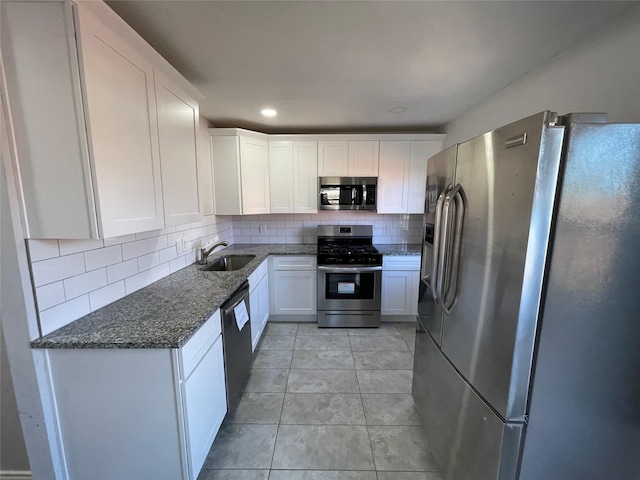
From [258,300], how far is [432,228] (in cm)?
184

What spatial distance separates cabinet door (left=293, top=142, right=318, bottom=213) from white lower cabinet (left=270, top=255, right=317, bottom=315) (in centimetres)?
68

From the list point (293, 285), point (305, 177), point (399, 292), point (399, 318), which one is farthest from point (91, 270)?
point (399, 318)

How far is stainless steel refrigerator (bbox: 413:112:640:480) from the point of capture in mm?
879

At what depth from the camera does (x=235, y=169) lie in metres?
2.92

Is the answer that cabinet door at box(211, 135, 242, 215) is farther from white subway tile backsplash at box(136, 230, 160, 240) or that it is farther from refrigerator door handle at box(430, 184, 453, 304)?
refrigerator door handle at box(430, 184, 453, 304)

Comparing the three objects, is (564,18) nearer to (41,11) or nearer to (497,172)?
(497,172)

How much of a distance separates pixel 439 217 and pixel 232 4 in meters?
1.42

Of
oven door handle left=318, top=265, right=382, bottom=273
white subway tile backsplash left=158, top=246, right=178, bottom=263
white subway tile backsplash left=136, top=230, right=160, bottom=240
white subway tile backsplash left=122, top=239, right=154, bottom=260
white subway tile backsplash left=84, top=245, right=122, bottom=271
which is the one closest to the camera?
white subway tile backsplash left=84, top=245, right=122, bottom=271

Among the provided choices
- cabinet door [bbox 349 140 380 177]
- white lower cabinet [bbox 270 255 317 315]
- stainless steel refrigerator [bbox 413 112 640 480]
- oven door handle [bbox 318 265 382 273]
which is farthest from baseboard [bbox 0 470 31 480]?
cabinet door [bbox 349 140 380 177]

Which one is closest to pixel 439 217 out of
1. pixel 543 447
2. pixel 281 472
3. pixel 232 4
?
pixel 543 447

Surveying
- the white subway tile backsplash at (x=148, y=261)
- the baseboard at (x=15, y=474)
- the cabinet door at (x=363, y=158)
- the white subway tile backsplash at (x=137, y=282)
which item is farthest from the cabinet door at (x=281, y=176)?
the baseboard at (x=15, y=474)

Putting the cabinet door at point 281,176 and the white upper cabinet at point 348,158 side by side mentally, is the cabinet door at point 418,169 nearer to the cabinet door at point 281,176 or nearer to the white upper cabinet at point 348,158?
the white upper cabinet at point 348,158

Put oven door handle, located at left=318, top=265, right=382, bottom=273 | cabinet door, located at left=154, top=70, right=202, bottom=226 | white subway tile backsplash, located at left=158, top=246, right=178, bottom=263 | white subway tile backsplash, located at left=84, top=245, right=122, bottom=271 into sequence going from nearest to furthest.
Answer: white subway tile backsplash, located at left=84, top=245, right=122, bottom=271 < cabinet door, located at left=154, top=70, right=202, bottom=226 < white subway tile backsplash, located at left=158, top=246, right=178, bottom=263 < oven door handle, located at left=318, top=265, right=382, bottom=273

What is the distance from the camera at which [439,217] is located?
4.54 ft
